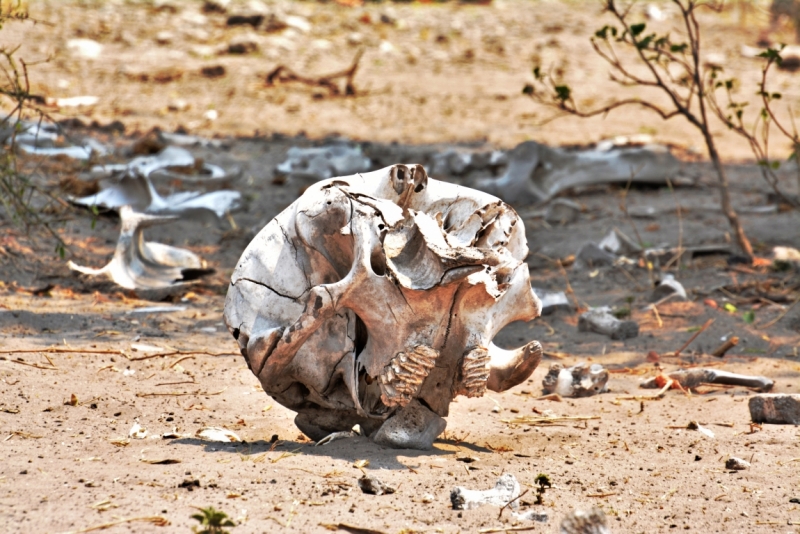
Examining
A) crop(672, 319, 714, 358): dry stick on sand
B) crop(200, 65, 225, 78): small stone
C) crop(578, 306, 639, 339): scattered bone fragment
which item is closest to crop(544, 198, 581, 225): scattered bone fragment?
crop(578, 306, 639, 339): scattered bone fragment

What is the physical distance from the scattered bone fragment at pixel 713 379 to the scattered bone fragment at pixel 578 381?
0.93ft

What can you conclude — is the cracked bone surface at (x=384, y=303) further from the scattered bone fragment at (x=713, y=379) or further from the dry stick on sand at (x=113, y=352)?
the scattered bone fragment at (x=713, y=379)

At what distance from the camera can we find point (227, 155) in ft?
32.8

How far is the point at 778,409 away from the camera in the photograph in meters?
3.81

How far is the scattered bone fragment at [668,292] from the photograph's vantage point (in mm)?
5961

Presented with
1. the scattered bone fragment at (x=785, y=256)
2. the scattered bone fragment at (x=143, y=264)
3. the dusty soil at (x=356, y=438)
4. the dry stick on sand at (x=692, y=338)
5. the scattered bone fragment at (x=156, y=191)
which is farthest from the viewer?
the scattered bone fragment at (x=156, y=191)

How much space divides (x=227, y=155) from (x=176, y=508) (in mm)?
7808

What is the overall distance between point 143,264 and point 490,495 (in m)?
4.15

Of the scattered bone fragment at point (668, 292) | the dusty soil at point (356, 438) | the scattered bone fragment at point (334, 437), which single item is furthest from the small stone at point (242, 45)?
the scattered bone fragment at point (334, 437)

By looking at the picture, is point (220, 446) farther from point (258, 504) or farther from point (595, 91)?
point (595, 91)

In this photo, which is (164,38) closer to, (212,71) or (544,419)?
(212,71)

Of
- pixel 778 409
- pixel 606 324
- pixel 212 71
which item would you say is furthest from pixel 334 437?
pixel 212 71

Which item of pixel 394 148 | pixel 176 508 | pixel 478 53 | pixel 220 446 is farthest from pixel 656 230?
pixel 478 53

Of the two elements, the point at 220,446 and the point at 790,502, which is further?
the point at 220,446
